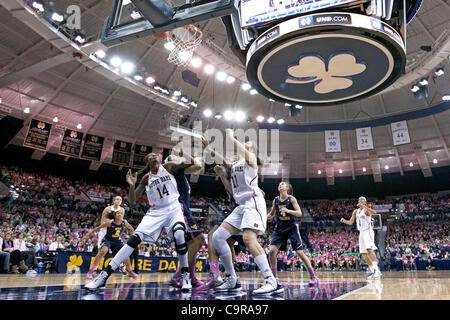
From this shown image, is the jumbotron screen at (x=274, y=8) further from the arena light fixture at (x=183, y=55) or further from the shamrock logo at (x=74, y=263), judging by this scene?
the shamrock logo at (x=74, y=263)

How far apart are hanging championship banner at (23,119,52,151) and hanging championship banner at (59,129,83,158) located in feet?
3.71

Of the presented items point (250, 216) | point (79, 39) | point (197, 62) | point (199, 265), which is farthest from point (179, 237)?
point (197, 62)

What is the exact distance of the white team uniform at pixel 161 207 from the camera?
4566mm

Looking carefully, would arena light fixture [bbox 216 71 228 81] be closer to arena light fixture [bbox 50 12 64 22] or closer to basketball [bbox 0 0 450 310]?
basketball [bbox 0 0 450 310]

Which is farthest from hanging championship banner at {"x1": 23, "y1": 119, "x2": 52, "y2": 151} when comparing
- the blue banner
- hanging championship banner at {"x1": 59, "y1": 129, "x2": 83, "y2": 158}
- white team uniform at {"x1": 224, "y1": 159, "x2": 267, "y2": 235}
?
white team uniform at {"x1": 224, "y1": 159, "x2": 267, "y2": 235}

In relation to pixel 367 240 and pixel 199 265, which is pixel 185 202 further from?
pixel 199 265

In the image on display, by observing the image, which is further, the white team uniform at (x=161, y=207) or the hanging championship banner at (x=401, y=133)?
the hanging championship banner at (x=401, y=133)

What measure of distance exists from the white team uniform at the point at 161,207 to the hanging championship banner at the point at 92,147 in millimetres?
19374

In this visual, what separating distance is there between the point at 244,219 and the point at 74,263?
10260mm

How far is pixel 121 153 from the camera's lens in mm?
23578

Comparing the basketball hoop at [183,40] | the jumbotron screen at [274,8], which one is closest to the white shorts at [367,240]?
the jumbotron screen at [274,8]

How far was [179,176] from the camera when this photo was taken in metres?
5.14
